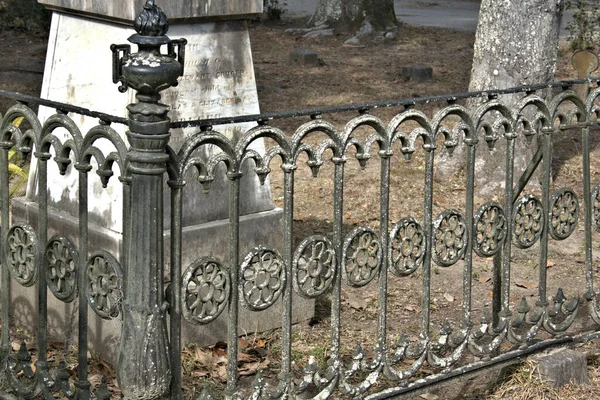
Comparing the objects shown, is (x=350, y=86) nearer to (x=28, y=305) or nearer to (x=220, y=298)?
(x=28, y=305)

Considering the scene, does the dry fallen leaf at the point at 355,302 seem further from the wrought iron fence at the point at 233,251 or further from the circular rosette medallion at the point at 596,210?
the circular rosette medallion at the point at 596,210

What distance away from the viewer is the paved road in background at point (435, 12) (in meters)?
20.8

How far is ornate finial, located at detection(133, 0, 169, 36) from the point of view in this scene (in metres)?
3.40

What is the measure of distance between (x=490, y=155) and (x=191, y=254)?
12.1 ft

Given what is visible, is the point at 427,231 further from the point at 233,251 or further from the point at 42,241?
the point at 42,241

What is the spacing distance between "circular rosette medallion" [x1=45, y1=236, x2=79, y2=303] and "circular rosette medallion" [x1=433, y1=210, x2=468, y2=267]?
146 cm

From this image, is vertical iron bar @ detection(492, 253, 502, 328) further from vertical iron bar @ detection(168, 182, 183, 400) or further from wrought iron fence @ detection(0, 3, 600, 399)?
vertical iron bar @ detection(168, 182, 183, 400)

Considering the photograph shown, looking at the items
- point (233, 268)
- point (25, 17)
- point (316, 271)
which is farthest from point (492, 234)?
point (25, 17)

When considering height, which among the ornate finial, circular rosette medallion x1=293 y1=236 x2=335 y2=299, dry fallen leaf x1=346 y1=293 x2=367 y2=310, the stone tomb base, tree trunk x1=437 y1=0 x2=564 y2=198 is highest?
the ornate finial

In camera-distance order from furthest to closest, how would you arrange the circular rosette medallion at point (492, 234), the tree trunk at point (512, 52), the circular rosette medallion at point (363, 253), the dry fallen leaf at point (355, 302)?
1. the tree trunk at point (512, 52)
2. the dry fallen leaf at point (355, 302)
3. the circular rosette medallion at point (492, 234)
4. the circular rosette medallion at point (363, 253)

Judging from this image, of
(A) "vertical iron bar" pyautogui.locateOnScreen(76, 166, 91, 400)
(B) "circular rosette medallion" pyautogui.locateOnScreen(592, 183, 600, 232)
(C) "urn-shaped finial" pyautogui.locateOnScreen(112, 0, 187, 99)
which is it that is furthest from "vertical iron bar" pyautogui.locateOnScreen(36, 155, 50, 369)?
(B) "circular rosette medallion" pyautogui.locateOnScreen(592, 183, 600, 232)

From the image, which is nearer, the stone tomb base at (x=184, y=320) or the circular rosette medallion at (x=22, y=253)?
the circular rosette medallion at (x=22, y=253)

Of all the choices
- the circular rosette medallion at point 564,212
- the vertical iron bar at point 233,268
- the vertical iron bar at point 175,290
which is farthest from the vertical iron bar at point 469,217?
the vertical iron bar at point 175,290

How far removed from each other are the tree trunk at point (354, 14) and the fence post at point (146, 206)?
1483 cm
